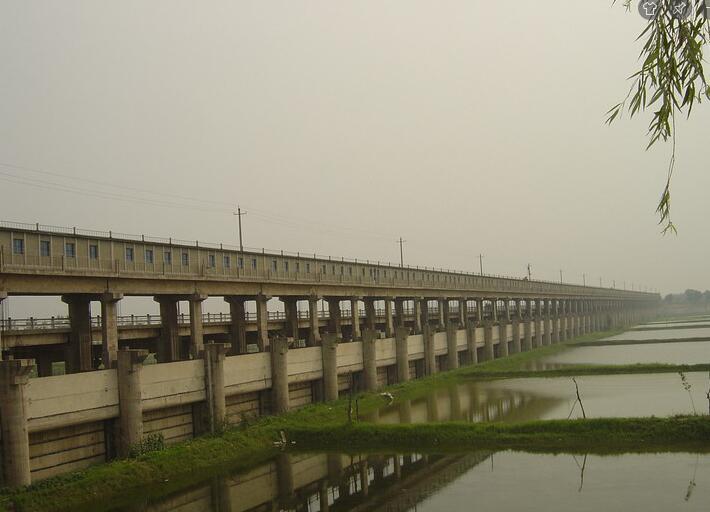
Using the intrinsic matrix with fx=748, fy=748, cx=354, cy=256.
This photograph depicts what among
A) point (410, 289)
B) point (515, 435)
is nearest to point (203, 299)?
point (515, 435)

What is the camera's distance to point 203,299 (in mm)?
42594

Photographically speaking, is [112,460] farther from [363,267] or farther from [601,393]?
[363,267]

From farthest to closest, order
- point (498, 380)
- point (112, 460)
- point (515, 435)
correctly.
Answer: point (498, 380)
point (515, 435)
point (112, 460)

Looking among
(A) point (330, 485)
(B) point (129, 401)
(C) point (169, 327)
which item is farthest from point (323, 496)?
(C) point (169, 327)

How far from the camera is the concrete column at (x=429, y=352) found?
68812mm

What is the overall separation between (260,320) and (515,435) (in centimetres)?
1912

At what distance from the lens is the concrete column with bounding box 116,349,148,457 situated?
3315 cm

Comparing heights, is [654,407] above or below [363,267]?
below

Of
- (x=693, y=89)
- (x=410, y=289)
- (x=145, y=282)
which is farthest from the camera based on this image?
(x=410, y=289)

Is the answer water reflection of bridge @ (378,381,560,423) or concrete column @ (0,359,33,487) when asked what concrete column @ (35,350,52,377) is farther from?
water reflection of bridge @ (378,381,560,423)

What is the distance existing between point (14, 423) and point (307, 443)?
1453cm

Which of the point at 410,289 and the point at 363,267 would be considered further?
A: the point at 410,289

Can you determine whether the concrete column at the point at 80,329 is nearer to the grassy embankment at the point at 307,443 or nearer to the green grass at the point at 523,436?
the grassy embankment at the point at 307,443

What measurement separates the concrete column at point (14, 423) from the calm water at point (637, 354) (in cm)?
5613
